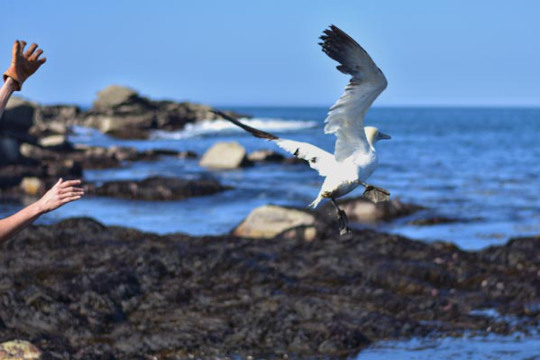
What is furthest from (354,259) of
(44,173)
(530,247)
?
(44,173)

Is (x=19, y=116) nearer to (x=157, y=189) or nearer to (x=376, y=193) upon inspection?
(x=157, y=189)

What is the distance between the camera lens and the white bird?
5773 mm

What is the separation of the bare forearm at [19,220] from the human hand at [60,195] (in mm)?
70

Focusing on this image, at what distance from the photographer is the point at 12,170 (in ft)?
85.9

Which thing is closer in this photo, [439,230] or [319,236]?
[319,236]

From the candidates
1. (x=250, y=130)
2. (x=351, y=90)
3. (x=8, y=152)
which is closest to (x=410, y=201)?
(x=8, y=152)

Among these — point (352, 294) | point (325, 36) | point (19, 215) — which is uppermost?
point (325, 36)

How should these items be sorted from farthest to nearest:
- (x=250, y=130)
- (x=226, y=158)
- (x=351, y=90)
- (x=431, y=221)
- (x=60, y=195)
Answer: (x=226, y=158), (x=431, y=221), (x=250, y=130), (x=351, y=90), (x=60, y=195)

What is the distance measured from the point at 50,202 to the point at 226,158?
29419 millimetres

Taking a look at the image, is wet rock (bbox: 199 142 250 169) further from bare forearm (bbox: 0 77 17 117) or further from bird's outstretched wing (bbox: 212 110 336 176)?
bare forearm (bbox: 0 77 17 117)

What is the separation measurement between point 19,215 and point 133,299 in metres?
6.48

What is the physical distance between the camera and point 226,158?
33312 mm

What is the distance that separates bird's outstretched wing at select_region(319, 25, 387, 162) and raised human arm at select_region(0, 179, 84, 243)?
2.56 m

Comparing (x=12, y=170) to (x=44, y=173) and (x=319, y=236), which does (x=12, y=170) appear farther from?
(x=319, y=236)
